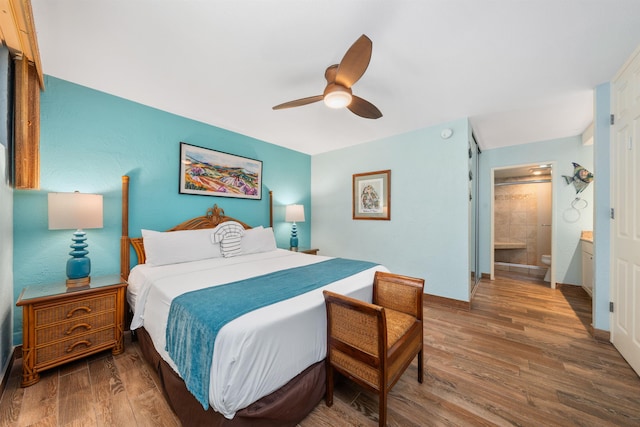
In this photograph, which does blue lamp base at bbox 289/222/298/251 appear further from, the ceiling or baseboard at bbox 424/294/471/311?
baseboard at bbox 424/294/471/311

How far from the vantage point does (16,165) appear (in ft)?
5.95

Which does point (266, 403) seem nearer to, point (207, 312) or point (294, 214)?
point (207, 312)

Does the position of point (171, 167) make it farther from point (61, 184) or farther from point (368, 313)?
point (368, 313)

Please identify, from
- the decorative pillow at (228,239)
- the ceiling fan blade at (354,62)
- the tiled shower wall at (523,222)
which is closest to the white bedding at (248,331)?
the decorative pillow at (228,239)

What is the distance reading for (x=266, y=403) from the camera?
1.25 m

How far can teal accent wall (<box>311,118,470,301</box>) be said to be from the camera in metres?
3.09

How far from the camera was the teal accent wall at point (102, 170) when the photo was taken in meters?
2.08

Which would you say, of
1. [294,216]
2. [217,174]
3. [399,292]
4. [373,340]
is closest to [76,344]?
[217,174]

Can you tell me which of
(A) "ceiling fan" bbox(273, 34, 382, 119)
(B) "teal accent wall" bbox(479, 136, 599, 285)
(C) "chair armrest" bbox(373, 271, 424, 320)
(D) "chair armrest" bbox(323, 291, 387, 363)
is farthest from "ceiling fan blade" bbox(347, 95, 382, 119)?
(B) "teal accent wall" bbox(479, 136, 599, 285)

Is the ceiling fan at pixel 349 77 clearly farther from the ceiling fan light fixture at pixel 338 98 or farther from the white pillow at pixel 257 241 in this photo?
the white pillow at pixel 257 241

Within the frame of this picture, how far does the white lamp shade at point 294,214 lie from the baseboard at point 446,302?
2306 mm

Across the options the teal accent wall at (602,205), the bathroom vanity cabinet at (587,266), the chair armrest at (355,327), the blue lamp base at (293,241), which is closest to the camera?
the chair armrest at (355,327)

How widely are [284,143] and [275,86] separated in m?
1.79

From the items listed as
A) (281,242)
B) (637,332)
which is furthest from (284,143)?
(637,332)
